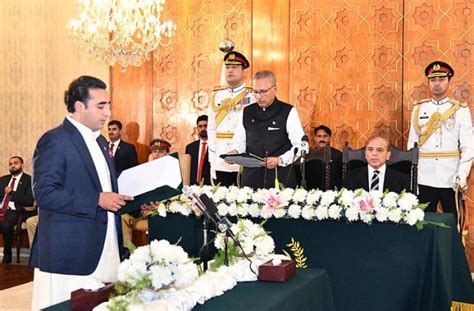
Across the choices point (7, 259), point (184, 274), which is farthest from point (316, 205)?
point (7, 259)

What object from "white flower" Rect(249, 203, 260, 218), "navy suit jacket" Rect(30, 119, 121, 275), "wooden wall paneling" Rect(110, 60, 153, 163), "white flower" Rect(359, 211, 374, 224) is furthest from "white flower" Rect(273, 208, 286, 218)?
"wooden wall paneling" Rect(110, 60, 153, 163)

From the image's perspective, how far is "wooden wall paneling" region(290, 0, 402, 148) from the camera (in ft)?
26.3

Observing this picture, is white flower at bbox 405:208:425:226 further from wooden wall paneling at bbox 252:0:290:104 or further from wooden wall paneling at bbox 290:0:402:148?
wooden wall paneling at bbox 252:0:290:104

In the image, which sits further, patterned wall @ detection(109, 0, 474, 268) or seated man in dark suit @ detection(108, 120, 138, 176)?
seated man in dark suit @ detection(108, 120, 138, 176)

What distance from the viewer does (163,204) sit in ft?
16.1

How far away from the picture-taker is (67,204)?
322cm

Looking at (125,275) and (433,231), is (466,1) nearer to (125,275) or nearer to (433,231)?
(433,231)

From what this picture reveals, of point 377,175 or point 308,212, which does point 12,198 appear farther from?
point 308,212

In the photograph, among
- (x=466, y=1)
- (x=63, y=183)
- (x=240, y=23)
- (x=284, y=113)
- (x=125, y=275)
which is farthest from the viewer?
(x=240, y=23)

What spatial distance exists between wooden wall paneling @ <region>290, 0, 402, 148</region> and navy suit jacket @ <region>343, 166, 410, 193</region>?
2512 mm

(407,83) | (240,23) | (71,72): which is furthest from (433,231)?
(71,72)

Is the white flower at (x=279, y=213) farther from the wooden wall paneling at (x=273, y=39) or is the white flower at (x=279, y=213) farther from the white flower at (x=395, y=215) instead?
the wooden wall paneling at (x=273, y=39)

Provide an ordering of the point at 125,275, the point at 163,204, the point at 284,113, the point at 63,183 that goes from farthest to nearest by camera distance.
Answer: the point at 284,113
the point at 163,204
the point at 63,183
the point at 125,275

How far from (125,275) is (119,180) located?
4.40ft
